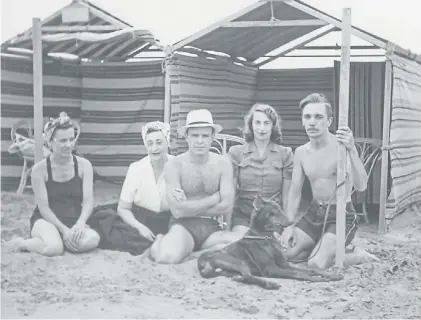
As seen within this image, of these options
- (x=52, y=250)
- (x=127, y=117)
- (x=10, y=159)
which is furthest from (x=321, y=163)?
(x=10, y=159)

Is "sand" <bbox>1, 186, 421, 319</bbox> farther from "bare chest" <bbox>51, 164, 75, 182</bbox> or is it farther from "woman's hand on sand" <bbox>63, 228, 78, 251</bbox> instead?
"bare chest" <bbox>51, 164, 75, 182</bbox>

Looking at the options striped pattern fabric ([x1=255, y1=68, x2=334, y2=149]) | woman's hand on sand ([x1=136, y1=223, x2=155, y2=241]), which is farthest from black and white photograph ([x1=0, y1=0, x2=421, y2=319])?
striped pattern fabric ([x1=255, y1=68, x2=334, y2=149])

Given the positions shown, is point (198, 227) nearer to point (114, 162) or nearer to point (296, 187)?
point (296, 187)

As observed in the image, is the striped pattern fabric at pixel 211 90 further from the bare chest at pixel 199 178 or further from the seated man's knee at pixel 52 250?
the seated man's knee at pixel 52 250

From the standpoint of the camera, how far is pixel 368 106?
6.89m

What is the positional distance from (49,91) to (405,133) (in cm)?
456

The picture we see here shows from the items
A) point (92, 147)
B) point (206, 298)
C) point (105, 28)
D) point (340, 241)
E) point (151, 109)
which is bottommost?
point (206, 298)

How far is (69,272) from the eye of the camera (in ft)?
13.5

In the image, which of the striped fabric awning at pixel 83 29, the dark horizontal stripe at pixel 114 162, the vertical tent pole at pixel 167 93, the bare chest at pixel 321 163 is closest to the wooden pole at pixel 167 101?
the vertical tent pole at pixel 167 93

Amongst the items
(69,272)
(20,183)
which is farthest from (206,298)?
(20,183)

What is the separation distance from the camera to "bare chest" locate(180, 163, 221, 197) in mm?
4477

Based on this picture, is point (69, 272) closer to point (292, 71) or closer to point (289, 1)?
point (289, 1)

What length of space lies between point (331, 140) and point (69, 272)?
2096 mm

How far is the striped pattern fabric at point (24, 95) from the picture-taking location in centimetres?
723
